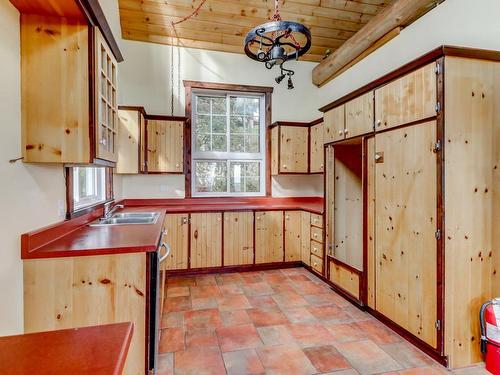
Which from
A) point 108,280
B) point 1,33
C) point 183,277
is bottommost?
point 183,277

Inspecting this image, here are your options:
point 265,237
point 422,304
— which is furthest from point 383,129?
point 265,237

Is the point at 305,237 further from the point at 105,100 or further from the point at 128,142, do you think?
the point at 105,100

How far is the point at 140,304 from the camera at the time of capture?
176cm

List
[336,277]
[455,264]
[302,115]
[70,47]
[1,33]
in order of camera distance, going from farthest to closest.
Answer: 1. [302,115]
2. [336,277]
3. [455,264]
4. [70,47]
5. [1,33]

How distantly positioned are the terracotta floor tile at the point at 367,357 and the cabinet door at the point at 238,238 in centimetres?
198

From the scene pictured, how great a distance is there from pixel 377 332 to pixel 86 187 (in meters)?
3.06

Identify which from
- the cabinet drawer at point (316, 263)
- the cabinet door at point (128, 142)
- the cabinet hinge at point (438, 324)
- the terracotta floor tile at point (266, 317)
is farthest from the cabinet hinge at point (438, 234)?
the cabinet door at point (128, 142)

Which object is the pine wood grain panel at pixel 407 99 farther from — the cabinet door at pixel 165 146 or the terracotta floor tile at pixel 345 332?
the cabinet door at pixel 165 146

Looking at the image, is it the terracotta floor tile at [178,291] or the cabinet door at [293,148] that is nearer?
the terracotta floor tile at [178,291]

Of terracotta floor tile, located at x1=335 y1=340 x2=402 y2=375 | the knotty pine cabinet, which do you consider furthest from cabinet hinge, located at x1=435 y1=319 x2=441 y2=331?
the knotty pine cabinet

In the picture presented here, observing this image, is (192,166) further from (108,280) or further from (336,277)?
(108,280)

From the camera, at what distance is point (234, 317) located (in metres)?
2.76

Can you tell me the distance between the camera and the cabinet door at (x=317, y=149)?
4.30 meters

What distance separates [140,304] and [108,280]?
241mm
